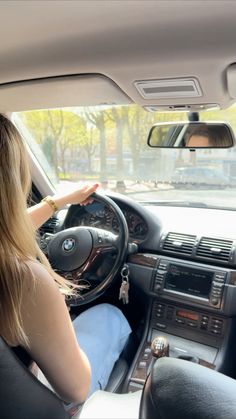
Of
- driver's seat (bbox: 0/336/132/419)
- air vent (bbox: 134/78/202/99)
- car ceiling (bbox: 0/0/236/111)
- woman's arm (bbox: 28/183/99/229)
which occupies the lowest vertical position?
driver's seat (bbox: 0/336/132/419)

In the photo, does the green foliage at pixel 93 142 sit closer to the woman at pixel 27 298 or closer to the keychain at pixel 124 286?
the keychain at pixel 124 286

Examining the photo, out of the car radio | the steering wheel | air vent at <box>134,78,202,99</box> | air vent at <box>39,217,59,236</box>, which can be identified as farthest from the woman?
air vent at <box>39,217,59,236</box>

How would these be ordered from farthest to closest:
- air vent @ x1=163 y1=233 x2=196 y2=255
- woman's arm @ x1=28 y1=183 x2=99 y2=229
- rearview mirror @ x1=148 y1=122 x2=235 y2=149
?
1. air vent @ x1=163 y1=233 x2=196 y2=255
2. woman's arm @ x1=28 y1=183 x2=99 y2=229
3. rearview mirror @ x1=148 y1=122 x2=235 y2=149

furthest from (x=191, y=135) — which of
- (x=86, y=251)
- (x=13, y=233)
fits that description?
(x=13, y=233)

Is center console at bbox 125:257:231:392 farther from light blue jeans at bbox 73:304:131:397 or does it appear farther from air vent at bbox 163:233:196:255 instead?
light blue jeans at bbox 73:304:131:397

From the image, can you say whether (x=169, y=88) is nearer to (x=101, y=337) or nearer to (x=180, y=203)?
(x=101, y=337)

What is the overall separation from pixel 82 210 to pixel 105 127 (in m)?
0.73

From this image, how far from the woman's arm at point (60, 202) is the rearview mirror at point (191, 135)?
1.46 feet

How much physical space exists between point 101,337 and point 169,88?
1195 mm

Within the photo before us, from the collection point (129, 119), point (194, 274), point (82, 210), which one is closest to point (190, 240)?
point (194, 274)

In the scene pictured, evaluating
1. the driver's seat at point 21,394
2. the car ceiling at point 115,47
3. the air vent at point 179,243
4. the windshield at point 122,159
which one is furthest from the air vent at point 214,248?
the driver's seat at point 21,394

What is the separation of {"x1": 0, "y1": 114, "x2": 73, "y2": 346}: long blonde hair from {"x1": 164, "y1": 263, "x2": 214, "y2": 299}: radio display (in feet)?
4.18

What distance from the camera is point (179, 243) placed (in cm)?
→ 279

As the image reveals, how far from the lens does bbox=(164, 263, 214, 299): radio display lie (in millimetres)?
2652
